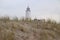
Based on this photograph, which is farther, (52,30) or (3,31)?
(52,30)

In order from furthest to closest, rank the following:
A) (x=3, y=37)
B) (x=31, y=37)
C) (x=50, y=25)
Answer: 1. (x=50, y=25)
2. (x=31, y=37)
3. (x=3, y=37)

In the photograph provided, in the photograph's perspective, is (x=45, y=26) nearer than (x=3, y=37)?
No

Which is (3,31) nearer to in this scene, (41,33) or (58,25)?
(41,33)

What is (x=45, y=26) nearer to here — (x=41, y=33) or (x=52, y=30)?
(x=52, y=30)

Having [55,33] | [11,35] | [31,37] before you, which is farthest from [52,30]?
[11,35]

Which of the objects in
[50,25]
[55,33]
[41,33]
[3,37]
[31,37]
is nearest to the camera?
[3,37]

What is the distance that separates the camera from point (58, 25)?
35.0 ft

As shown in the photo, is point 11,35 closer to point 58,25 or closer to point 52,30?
point 52,30

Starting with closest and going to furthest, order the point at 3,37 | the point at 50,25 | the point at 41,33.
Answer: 1. the point at 3,37
2. the point at 41,33
3. the point at 50,25

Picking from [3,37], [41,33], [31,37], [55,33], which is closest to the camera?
[3,37]

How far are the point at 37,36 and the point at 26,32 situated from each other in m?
0.57

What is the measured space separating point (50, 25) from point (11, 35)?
341 centimetres

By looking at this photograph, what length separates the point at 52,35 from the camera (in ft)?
30.7

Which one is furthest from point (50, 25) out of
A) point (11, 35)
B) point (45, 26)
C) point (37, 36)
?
point (11, 35)
